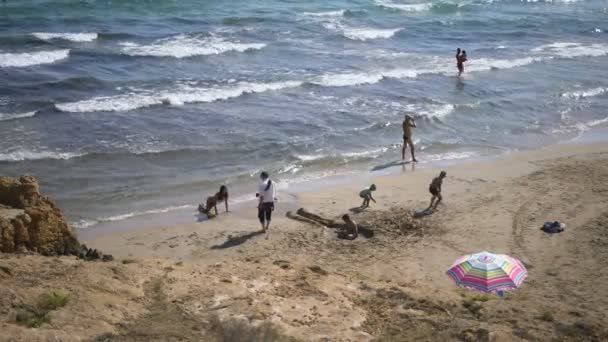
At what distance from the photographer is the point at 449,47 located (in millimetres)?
34594

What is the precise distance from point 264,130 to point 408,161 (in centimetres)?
449

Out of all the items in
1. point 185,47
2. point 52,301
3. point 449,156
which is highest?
point 185,47

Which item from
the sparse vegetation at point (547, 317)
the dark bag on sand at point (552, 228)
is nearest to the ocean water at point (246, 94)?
the dark bag on sand at point (552, 228)

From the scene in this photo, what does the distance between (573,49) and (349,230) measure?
84.4ft

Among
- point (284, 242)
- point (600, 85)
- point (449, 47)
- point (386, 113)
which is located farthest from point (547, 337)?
point (449, 47)

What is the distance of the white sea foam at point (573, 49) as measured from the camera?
110 ft

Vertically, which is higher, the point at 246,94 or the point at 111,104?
the point at 111,104

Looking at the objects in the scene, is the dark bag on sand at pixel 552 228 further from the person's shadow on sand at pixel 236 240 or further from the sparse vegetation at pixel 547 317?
the person's shadow on sand at pixel 236 240

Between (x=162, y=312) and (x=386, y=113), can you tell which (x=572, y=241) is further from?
Result: (x=386, y=113)

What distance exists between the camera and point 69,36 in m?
31.6

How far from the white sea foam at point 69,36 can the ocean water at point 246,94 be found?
88 millimetres

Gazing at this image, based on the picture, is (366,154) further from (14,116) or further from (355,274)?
(14,116)

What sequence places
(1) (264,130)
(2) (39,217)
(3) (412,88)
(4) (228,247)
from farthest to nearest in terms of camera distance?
(3) (412,88)
(1) (264,130)
(4) (228,247)
(2) (39,217)

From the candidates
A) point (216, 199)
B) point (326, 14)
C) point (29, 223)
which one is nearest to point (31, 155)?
point (216, 199)
